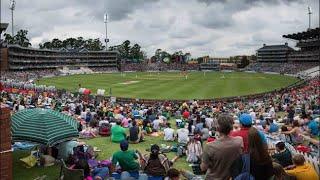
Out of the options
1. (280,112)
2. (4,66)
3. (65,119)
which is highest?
(4,66)

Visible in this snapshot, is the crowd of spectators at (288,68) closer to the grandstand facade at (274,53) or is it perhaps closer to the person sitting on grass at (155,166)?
the grandstand facade at (274,53)

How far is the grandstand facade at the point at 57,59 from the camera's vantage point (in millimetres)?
119562

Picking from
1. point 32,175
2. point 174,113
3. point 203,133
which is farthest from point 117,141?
point 174,113

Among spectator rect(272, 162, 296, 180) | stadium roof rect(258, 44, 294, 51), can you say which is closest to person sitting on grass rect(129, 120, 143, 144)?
spectator rect(272, 162, 296, 180)

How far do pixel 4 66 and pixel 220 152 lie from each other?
13.9ft

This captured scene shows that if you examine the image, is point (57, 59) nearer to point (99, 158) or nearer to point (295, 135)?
point (99, 158)

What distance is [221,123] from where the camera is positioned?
20.7ft

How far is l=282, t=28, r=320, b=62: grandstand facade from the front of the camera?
Result: 390ft

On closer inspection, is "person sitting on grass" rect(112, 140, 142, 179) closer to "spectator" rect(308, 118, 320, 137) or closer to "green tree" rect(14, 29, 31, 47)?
"spectator" rect(308, 118, 320, 137)

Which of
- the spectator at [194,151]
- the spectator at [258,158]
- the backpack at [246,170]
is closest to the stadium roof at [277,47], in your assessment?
the spectator at [194,151]

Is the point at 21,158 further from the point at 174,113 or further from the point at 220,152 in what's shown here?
the point at 174,113

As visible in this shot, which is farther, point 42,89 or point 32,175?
point 42,89

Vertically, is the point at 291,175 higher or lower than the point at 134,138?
higher

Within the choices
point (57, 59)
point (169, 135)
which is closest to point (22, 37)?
point (57, 59)
